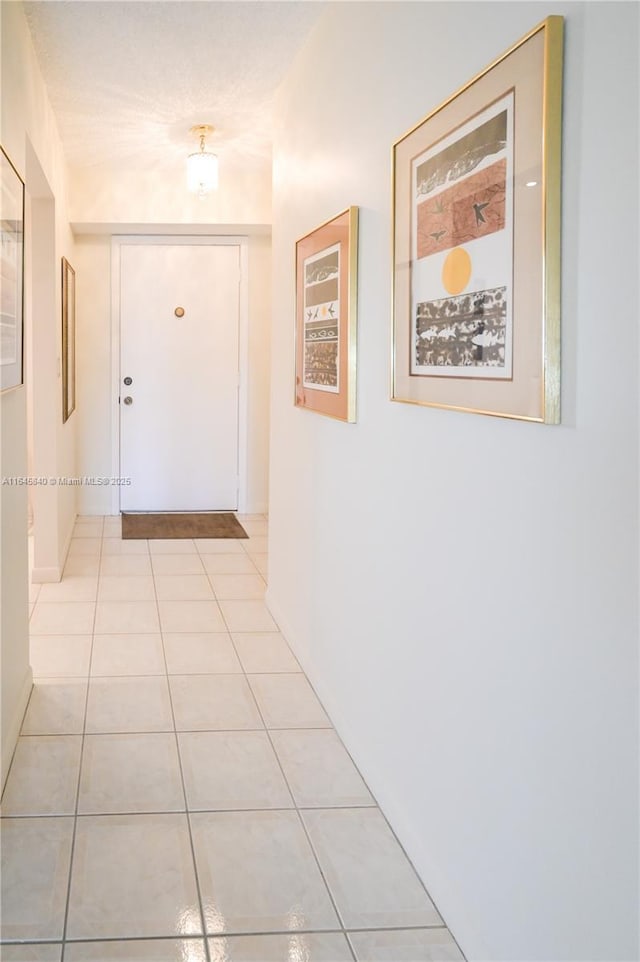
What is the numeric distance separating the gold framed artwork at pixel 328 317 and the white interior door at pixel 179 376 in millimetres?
3377

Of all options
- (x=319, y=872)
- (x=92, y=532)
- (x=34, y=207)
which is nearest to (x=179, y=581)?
(x=92, y=532)

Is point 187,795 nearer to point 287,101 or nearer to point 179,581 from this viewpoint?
point 179,581

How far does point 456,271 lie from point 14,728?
76.9 inches

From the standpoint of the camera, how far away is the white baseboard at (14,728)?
2.62m

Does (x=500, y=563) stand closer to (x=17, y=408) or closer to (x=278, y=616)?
(x=17, y=408)

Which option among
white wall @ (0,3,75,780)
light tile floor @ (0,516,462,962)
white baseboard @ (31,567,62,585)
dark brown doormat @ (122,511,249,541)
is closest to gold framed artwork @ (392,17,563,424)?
light tile floor @ (0,516,462,962)

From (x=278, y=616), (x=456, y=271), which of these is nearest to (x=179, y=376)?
(x=278, y=616)

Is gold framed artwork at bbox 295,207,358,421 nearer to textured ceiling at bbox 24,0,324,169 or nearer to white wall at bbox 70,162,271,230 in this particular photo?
textured ceiling at bbox 24,0,324,169

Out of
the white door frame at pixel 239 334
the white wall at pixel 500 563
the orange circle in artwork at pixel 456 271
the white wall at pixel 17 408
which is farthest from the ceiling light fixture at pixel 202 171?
the orange circle in artwork at pixel 456 271

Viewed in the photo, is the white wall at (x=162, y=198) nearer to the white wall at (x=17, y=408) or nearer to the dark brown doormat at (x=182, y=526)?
the white wall at (x=17, y=408)

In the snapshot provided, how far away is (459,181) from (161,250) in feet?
17.6

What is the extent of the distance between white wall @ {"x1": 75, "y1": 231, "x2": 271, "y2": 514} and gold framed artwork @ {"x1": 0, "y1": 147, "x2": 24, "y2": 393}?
3799 mm

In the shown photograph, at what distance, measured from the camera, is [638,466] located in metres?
1.25

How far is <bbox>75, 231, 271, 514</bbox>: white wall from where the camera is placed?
6.86m
